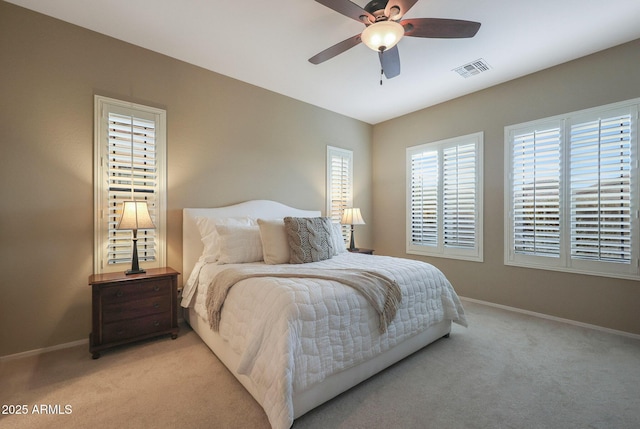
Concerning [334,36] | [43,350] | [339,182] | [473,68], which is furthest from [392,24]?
[43,350]

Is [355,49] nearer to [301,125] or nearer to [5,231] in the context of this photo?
[301,125]

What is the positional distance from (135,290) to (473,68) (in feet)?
14.0

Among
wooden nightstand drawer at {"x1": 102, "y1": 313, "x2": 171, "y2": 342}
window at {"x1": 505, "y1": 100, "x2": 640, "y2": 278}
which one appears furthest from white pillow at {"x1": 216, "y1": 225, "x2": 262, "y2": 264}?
window at {"x1": 505, "y1": 100, "x2": 640, "y2": 278}

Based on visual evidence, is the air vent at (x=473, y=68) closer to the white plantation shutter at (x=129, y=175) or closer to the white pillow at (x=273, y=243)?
the white pillow at (x=273, y=243)

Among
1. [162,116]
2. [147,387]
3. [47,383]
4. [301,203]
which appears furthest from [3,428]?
[301,203]

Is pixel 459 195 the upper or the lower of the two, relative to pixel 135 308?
upper

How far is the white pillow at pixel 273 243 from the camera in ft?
9.25

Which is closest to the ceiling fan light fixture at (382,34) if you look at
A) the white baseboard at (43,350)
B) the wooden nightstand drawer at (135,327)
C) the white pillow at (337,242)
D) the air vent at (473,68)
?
the air vent at (473,68)

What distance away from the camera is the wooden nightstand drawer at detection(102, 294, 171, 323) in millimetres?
2410

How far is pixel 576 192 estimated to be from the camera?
3.13 metres

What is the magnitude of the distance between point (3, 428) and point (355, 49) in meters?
3.88

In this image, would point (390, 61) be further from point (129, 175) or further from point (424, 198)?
point (129, 175)

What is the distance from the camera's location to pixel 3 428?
1605mm

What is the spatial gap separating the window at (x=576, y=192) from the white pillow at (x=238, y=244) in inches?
125
